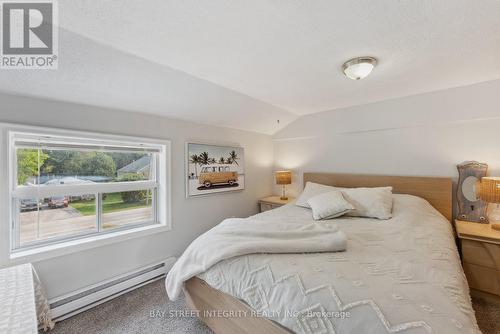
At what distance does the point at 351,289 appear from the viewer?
94cm

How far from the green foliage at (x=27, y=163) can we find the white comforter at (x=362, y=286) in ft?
5.75

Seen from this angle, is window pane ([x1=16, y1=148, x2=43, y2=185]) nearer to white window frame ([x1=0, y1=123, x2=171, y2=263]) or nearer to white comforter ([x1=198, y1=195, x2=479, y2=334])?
white window frame ([x1=0, y1=123, x2=171, y2=263])

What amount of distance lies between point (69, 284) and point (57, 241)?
40 cm

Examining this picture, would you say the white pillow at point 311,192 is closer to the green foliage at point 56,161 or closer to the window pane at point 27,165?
the green foliage at point 56,161

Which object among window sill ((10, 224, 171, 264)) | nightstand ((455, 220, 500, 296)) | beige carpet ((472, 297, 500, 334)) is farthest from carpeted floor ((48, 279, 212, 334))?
nightstand ((455, 220, 500, 296))

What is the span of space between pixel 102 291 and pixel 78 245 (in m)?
0.48

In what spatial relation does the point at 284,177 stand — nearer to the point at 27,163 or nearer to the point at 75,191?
the point at 75,191

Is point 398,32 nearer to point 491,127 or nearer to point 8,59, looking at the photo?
point 491,127

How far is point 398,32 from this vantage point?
53.0 inches

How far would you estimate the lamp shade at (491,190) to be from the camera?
5.98 feet

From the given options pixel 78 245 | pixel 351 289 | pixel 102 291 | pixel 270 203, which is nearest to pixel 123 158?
pixel 78 245

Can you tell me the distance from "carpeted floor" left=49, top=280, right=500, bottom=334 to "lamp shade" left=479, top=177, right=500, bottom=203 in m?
0.90

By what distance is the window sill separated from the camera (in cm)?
164

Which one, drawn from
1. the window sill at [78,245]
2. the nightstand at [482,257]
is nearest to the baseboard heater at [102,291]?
the window sill at [78,245]
